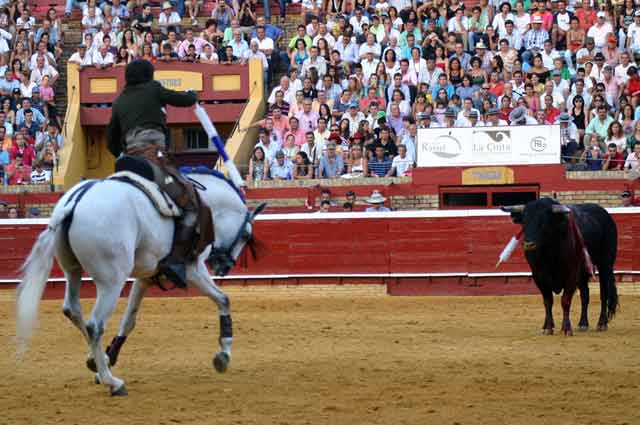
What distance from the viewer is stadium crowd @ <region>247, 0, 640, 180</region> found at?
20.5m

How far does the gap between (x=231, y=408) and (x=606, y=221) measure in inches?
266

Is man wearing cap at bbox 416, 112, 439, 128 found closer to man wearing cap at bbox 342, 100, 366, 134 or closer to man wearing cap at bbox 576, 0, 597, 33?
man wearing cap at bbox 342, 100, 366, 134

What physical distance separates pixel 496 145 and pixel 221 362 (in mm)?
11473

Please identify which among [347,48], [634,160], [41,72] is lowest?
[634,160]

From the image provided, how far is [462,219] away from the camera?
61.5 feet

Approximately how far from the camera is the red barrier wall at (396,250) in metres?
18.6

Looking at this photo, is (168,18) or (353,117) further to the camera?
(168,18)

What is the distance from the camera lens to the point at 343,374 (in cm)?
941

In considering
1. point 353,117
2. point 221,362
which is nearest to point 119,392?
point 221,362

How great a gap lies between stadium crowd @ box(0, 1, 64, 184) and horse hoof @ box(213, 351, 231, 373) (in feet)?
47.1

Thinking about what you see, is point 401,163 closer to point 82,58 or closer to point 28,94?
point 82,58

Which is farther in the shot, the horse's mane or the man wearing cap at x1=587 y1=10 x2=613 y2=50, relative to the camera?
the man wearing cap at x1=587 y1=10 x2=613 y2=50

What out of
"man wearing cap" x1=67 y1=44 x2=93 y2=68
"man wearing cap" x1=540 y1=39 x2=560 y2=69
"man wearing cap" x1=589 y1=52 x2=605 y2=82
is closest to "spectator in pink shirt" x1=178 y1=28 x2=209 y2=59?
"man wearing cap" x1=67 y1=44 x2=93 y2=68

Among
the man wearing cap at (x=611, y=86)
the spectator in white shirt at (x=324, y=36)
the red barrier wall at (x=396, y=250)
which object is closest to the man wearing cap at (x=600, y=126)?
the man wearing cap at (x=611, y=86)
